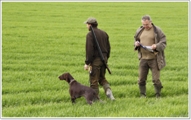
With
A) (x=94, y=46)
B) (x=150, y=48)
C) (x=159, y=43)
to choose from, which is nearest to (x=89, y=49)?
(x=94, y=46)

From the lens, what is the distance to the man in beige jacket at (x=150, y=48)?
29.8 feet

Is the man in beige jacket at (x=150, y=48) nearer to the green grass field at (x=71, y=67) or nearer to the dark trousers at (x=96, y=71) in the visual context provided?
the green grass field at (x=71, y=67)

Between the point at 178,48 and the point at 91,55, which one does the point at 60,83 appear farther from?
the point at 178,48

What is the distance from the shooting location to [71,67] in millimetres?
13156

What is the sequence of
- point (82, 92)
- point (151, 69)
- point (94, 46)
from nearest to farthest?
1. point (82, 92)
2. point (94, 46)
3. point (151, 69)

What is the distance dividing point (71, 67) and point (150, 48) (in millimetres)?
4605

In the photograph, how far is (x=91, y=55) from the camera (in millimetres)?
8750

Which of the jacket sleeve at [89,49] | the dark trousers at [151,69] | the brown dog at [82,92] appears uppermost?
the jacket sleeve at [89,49]

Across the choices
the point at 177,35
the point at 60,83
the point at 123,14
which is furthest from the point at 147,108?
the point at 123,14

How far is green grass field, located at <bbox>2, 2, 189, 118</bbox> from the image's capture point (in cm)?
815

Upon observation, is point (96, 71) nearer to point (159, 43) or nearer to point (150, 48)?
point (150, 48)

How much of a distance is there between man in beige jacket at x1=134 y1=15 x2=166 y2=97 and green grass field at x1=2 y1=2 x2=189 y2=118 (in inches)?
19.8

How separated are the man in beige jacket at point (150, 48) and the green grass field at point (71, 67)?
503 mm

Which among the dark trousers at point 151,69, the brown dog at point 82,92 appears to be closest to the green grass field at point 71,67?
the brown dog at point 82,92
